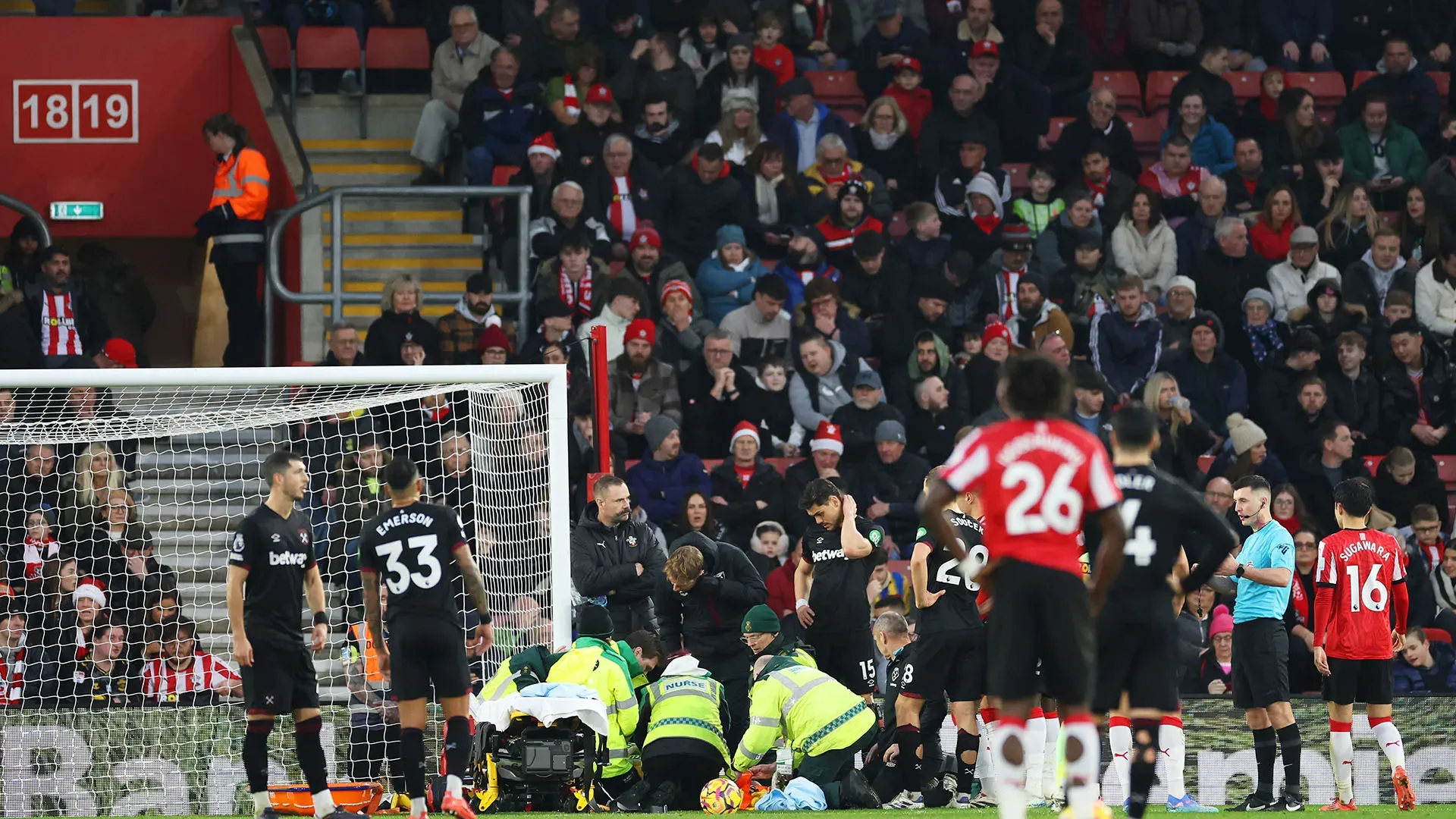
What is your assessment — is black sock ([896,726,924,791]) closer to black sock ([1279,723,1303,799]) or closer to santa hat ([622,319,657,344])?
black sock ([1279,723,1303,799])

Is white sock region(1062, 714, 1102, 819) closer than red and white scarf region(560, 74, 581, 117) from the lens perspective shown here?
Yes

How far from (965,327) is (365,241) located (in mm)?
5350

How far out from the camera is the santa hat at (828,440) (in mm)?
13758

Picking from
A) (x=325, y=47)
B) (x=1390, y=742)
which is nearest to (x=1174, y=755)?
(x=1390, y=742)

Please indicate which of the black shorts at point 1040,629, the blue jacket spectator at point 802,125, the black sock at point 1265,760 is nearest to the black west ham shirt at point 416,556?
the black shorts at point 1040,629

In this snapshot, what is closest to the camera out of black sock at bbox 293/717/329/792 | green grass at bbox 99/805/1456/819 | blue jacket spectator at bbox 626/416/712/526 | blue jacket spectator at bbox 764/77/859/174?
black sock at bbox 293/717/329/792

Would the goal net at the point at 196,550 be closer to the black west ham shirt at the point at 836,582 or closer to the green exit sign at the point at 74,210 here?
the black west ham shirt at the point at 836,582

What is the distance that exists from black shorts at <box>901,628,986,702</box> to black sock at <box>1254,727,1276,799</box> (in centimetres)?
150

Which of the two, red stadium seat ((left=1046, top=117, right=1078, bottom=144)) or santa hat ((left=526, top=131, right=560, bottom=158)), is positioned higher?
red stadium seat ((left=1046, top=117, right=1078, bottom=144))

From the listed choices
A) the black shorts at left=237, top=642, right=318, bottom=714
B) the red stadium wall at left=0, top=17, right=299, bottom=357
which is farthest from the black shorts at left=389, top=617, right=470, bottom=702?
the red stadium wall at left=0, top=17, right=299, bottom=357

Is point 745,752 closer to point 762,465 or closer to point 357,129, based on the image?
point 762,465

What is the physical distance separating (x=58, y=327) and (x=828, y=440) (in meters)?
6.00

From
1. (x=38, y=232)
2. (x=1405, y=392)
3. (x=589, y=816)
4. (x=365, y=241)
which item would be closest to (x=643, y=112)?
(x=365, y=241)

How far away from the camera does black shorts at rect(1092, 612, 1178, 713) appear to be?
25.1ft
